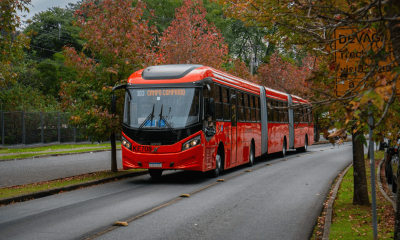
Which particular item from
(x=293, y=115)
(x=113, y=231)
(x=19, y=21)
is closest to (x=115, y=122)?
(x=19, y=21)

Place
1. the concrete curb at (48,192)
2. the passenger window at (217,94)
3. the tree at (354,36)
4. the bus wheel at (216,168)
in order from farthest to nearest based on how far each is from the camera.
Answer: the bus wheel at (216,168), the passenger window at (217,94), the concrete curb at (48,192), the tree at (354,36)

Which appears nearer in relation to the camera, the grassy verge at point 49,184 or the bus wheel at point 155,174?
the grassy verge at point 49,184

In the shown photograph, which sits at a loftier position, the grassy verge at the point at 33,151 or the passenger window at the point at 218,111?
the passenger window at the point at 218,111

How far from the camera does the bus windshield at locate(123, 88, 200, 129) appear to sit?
14930mm

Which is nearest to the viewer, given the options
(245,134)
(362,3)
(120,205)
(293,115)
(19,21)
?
(362,3)

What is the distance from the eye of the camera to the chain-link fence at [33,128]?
A: 107 ft

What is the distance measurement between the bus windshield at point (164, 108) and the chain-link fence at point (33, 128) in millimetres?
17797

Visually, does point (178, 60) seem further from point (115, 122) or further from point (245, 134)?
point (115, 122)

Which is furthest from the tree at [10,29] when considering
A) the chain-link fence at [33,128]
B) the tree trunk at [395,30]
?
the chain-link fence at [33,128]

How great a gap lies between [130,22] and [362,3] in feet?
40.8

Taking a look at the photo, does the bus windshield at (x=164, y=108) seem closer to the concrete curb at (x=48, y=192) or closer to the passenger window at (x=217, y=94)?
the passenger window at (x=217, y=94)

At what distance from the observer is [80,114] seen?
16906mm

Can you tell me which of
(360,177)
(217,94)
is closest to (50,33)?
(217,94)

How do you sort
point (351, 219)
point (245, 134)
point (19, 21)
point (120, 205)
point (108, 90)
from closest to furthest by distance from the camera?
point (351, 219) → point (120, 205) → point (19, 21) → point (108, 90) → point (245, 134)
